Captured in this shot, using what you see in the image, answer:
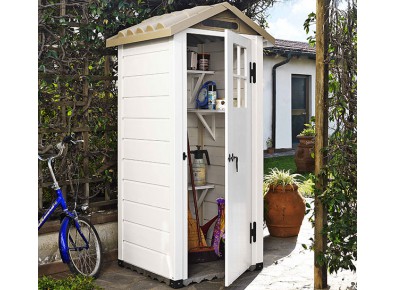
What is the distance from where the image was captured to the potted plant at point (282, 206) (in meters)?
6.35

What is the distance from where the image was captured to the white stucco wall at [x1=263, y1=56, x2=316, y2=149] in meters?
13.4

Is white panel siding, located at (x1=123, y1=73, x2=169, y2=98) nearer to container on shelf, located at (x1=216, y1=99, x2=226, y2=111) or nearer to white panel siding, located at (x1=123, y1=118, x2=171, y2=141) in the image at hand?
white panel siding, located at (x1=123, y1=118, x2=171, y2=141)

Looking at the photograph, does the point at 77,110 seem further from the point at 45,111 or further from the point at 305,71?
the point at 305,71

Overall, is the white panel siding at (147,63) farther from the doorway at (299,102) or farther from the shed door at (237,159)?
the doorway at (299,102)

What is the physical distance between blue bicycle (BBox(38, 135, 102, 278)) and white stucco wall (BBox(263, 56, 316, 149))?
857cm

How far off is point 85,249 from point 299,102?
10332mm

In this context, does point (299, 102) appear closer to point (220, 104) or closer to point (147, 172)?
point (220, 104)

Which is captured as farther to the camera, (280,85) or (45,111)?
(280,85)

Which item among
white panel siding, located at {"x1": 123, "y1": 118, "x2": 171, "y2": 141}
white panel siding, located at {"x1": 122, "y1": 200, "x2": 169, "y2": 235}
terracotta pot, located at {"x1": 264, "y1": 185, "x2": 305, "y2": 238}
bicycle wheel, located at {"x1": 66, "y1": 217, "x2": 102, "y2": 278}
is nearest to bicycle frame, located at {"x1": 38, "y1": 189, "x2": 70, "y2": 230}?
bicycle wheel, located at {"x1": 66, "y1": 217, "x2": 102, "y2": 278}

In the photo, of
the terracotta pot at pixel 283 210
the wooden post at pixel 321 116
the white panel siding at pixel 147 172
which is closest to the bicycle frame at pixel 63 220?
the white panel siding at pixel 147 172
